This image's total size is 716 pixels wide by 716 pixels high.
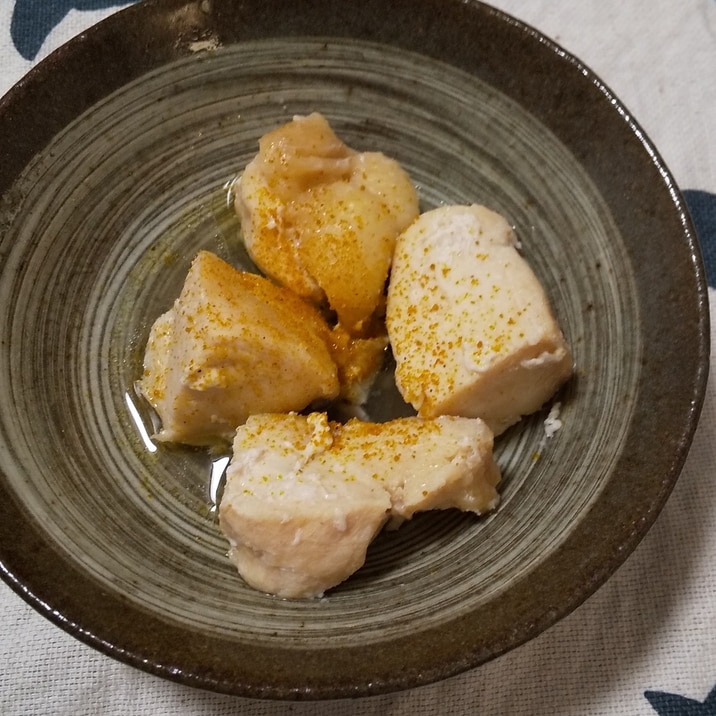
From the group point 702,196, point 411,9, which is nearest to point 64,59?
point 411,9

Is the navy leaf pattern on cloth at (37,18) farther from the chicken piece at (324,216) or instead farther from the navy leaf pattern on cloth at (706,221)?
the navy leaf pattern on cloth at (706,221)

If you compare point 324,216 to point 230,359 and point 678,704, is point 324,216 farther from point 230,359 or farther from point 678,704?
point 678,704

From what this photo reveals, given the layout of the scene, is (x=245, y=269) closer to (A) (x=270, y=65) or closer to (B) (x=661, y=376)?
(A) (x=270, y=65)

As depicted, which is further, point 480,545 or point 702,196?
Result: point 702,196

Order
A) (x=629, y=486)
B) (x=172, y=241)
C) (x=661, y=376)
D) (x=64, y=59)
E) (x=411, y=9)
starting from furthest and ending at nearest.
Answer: (x=172, y=241), (x=411, y=9), (x=64, y=59), (x=661, y=376), (x=629, y=486)

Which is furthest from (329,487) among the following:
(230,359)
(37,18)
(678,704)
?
(37,18)

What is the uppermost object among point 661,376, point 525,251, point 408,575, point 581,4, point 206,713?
point 581,4
